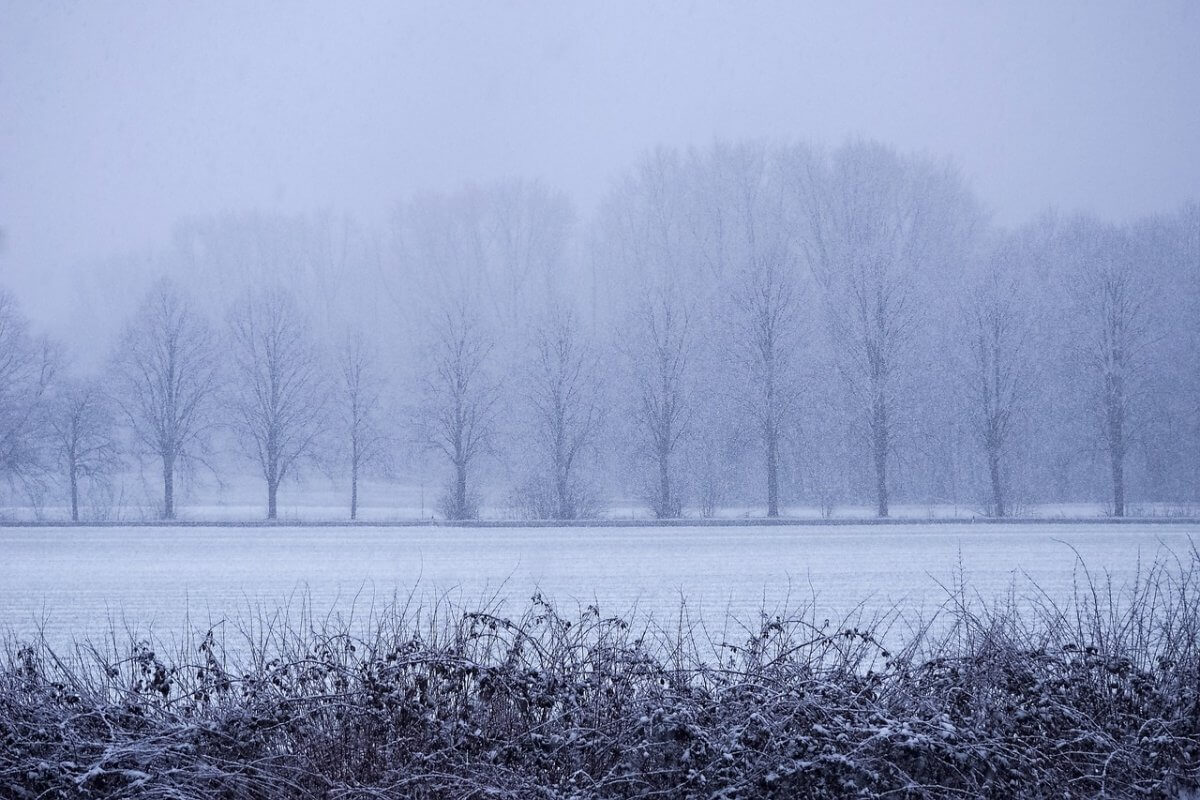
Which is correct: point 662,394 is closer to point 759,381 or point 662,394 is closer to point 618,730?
point 759,381

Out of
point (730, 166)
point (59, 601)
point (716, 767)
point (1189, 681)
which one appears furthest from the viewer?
point (730, 166)

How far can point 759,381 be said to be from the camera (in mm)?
34625

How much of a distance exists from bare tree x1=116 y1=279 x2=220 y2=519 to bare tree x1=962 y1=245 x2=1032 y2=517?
95.8 feet

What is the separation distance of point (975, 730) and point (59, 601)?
43.5 feet

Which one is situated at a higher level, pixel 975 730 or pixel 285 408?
pixel 285 408

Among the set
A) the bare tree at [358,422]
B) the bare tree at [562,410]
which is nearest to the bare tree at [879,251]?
the bare tree at [562,410]

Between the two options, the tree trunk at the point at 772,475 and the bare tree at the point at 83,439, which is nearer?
the tree trunk at the point at 772,475

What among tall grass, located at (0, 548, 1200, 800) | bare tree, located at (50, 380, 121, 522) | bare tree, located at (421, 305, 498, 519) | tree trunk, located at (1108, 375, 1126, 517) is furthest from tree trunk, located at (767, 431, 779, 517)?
tall grass, located at (0, 548, 1200, 800)

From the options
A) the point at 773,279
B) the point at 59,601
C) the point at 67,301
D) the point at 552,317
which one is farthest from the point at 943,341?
the point at 67,301

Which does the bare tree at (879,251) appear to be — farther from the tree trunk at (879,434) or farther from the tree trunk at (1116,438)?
the tree trunk at (1116,438)

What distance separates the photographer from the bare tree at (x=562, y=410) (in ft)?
105

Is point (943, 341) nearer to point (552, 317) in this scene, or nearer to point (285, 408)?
point (552, 317)

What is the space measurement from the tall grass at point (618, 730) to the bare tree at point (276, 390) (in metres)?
27.9

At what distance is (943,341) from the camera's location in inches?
1581
